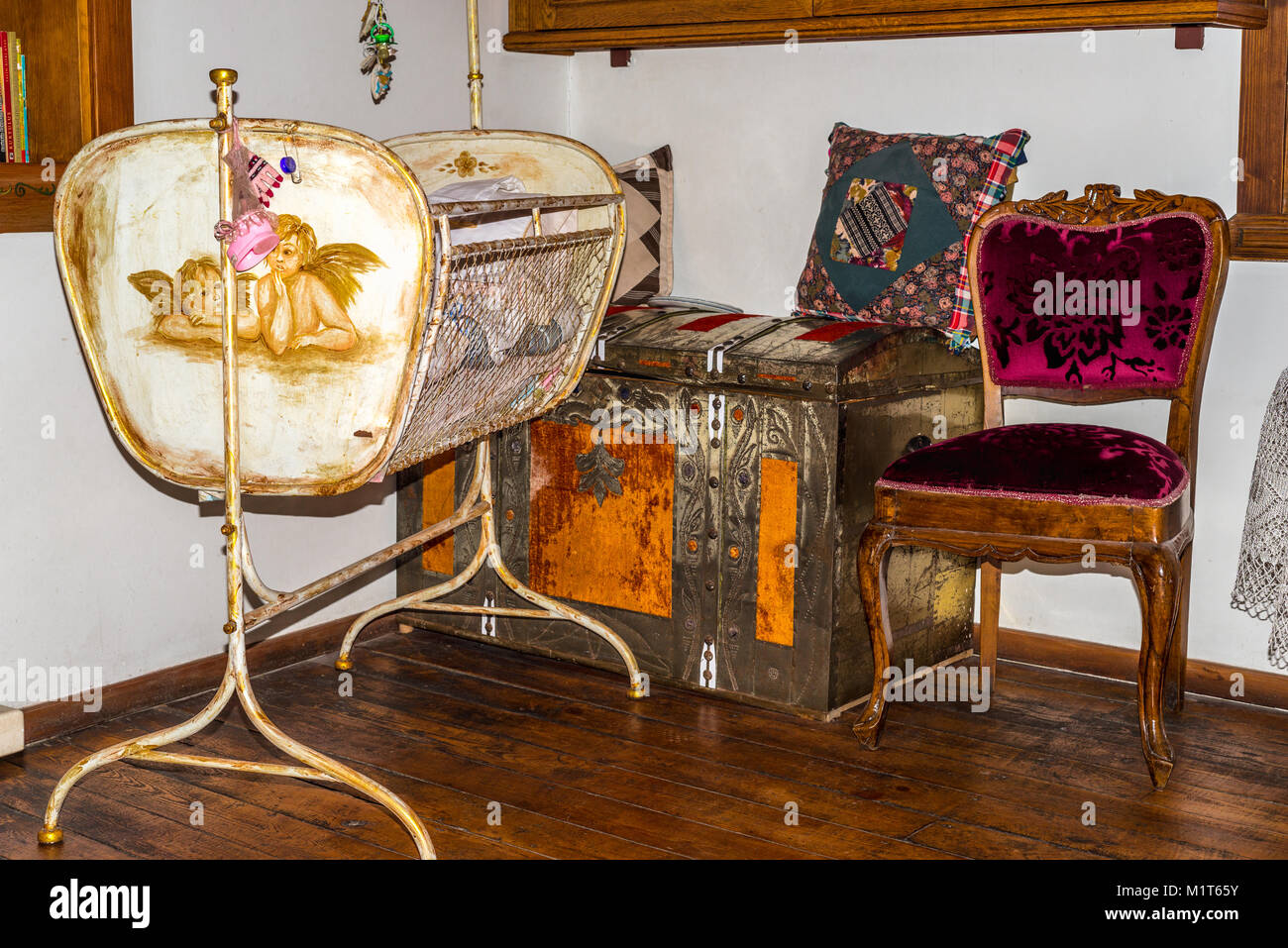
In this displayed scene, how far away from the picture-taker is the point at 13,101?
9.00 feet

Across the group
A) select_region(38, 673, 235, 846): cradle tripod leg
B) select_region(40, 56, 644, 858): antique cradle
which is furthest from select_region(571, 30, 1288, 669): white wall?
select_region(38, 673, 235, 846): cradle tripod leg

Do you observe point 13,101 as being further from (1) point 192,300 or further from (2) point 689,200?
(2) point 689,200

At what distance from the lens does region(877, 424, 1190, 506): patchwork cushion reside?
8.20 ft

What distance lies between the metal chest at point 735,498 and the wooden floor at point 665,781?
0.45 ft

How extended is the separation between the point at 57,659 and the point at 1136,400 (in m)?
Answer: 2.34

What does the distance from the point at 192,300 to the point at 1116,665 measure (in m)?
2.16

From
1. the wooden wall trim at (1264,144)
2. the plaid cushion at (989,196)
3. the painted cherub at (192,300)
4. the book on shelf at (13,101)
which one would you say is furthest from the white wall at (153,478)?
→ the wooden wall trim at (1264,144)

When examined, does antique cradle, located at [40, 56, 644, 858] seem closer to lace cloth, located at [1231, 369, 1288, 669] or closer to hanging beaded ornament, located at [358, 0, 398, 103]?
hanging beaded ornament, located at [358, 0, 398, 103]

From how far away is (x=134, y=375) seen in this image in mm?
2271

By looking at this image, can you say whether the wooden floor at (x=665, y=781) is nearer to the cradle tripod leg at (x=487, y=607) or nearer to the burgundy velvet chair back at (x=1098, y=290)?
the cradle tripod leg at (x=487, y=607)

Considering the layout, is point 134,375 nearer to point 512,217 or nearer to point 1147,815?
point 512,217

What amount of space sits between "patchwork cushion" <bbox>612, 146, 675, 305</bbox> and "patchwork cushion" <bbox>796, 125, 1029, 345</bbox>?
1.72ft

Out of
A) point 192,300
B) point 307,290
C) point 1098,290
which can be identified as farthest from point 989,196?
point 192,300

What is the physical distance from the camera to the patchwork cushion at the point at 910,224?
3.06 metres
